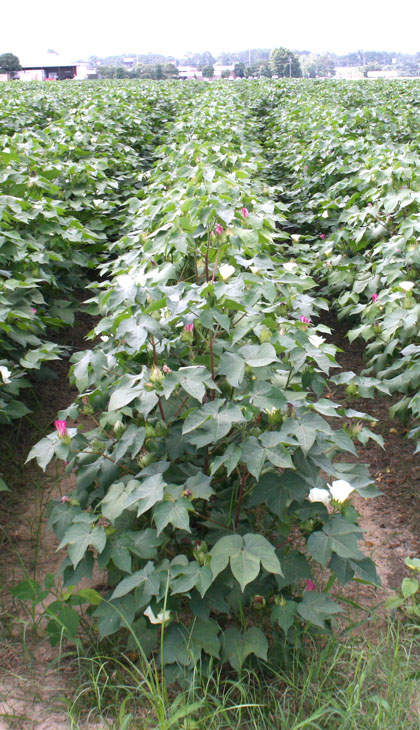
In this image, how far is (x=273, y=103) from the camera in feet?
51.3

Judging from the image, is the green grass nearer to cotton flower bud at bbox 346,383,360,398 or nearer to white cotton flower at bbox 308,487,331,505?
white cotton flower at bbox 308,487,331,505

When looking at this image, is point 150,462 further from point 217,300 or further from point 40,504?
point 40,504

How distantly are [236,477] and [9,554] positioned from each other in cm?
101

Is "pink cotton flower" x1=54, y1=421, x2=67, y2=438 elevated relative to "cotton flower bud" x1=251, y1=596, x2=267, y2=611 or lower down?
elevated

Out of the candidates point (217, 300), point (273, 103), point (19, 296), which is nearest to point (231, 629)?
point (217, 300)

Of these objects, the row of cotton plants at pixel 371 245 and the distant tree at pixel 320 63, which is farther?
the distant tree at pixel 320 63

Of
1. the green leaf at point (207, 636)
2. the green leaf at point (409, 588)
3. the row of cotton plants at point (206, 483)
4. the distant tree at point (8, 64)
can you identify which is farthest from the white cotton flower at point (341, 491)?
the distant tree at point (8, 64)

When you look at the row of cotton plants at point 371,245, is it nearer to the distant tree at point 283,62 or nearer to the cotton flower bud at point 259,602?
the cotton flower bud at point 259,602

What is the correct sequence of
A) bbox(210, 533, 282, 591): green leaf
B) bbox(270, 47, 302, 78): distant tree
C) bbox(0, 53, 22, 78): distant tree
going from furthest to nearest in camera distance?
1. bbox(270, 47, 302, 78): distant tree
2. bbox(0, 53, 22, 78): distant tree
3. bbox(210, 533, 282, 591): green leaf

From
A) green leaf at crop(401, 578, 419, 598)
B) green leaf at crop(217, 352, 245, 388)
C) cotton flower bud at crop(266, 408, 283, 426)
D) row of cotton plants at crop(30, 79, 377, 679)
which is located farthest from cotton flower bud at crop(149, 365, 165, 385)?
green leaf at crop(401, 578, 419, 598)

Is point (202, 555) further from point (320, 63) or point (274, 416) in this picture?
point (320, 63)

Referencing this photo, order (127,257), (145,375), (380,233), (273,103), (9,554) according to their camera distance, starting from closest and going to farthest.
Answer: (145,375) < (9,554) < (127,257) < (380,233) < (273,103)

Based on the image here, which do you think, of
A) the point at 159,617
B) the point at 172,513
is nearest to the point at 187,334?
the point at 172,513

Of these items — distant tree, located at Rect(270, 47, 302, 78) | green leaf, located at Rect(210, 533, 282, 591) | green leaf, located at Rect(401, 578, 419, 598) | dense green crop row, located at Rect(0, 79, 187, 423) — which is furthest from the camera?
distant tree, located at Rect(270, 47, 302, 78)
